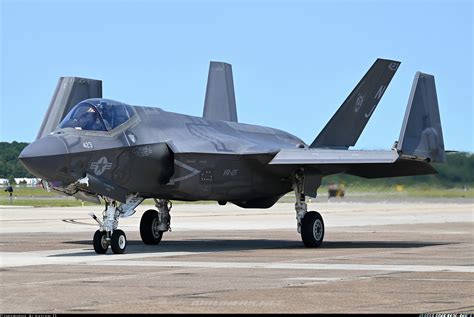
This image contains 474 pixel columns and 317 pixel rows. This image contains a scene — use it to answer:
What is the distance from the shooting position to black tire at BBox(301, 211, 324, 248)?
84.4ft

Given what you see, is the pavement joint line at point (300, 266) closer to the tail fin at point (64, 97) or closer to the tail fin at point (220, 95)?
the tail fin at point (64, 97)

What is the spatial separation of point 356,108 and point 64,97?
27.2ft

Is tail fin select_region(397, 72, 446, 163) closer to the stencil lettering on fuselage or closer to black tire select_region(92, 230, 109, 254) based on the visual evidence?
the stencil lettering on fuselage

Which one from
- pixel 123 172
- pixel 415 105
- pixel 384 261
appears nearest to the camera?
pixel 384 261

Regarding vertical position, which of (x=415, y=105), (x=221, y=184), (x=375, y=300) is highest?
(x=415, y=105)

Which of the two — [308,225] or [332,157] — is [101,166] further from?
[308,225]

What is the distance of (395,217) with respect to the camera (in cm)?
4762

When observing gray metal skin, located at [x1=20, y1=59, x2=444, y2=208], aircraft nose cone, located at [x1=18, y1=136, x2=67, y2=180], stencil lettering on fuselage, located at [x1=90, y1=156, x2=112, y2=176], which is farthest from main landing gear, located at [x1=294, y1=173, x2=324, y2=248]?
aircraft nose cone, located at [x1=18, y1=136, x2=67, y2=180]

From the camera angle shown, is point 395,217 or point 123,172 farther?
point 395,217

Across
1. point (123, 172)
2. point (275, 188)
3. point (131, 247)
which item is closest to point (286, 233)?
point (275, 188)

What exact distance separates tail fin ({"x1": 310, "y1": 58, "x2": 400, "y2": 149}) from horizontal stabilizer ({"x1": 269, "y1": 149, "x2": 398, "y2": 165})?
13.9ft

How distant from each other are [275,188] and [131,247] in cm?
424

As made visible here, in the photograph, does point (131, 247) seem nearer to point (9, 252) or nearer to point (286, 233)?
point (9, 252)

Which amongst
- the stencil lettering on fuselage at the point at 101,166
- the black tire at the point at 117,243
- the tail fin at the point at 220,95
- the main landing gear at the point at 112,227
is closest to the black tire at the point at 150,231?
the main landing gear at the point at 112,227
